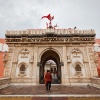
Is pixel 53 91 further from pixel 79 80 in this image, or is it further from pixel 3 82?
pixel 3 82

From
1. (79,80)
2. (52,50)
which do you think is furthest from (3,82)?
(79,80)

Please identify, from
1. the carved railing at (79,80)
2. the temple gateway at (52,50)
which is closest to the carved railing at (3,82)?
the temple gateway at (52,50)

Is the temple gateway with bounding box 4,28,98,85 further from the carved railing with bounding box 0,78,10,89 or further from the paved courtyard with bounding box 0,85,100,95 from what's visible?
the paved courtyard with bounding box 0,85,100,95

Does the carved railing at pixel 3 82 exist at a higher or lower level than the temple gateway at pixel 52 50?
lower

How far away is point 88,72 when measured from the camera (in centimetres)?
1269

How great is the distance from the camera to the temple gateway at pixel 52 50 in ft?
41.3

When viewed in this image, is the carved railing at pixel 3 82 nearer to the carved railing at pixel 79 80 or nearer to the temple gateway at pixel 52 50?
the temple gateway at pixel 52 50

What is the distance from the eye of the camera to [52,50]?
44.9 ft

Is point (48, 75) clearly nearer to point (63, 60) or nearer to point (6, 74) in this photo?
point (63, 60)

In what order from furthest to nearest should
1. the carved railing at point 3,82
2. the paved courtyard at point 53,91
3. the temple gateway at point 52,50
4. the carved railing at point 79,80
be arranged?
the temple gateway at point 52,50
the carved railing at point 79,80
the carved railing at point 3,82
the paved courtyard at point 53,91

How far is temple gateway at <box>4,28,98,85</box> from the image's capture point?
41.3 ft

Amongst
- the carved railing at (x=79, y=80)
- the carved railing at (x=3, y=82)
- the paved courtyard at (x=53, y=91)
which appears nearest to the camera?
the paved courtyard at (x=53, y=91)

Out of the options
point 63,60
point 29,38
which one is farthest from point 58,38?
point 29,38

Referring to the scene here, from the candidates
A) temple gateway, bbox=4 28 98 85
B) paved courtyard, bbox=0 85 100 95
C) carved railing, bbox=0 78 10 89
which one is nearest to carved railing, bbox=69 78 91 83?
temple gateway, bbox=4 28 98 85
